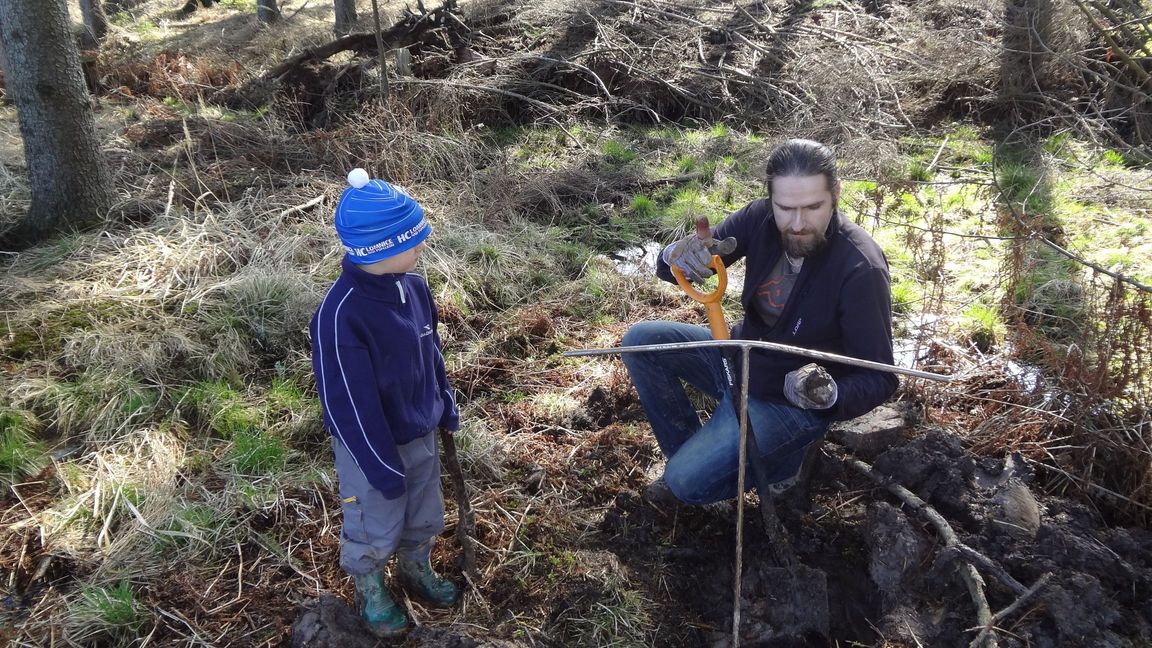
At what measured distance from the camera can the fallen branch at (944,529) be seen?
209 cm

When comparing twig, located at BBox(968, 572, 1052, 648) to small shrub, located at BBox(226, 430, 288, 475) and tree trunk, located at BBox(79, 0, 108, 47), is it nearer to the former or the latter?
small shrub, located at BBox(226, 430, 288, 475)

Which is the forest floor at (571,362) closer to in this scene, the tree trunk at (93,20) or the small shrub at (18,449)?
the small shrub at (18,449)

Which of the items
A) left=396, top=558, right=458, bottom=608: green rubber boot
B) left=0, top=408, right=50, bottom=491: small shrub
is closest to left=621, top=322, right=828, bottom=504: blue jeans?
left=396, top=558, right=458, bottom=608: green rubber boot

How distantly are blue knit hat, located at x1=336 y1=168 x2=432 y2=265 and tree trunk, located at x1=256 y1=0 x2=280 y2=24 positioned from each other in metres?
10.5

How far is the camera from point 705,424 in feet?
9.23

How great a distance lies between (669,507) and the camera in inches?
111

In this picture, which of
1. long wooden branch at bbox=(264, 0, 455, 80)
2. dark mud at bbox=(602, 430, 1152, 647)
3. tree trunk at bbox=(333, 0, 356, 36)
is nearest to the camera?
dark mud at bbox=(602, 430, 1152, 647)

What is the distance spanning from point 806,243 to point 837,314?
0.89 ft

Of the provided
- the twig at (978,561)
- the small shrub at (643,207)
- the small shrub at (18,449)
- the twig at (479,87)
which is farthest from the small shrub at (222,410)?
the twig at (479,87)

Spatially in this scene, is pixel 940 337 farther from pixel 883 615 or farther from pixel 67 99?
pixel 67 99

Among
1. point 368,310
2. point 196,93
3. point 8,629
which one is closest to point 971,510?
point 368,310

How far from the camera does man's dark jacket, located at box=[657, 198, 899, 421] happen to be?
7.89ft

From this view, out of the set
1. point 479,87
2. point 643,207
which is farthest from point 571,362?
point 479,87

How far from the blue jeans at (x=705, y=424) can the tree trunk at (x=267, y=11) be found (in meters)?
10.4
